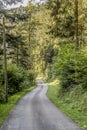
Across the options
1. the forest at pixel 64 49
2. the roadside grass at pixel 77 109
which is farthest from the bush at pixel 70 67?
the roadside grass at pixel 77 109

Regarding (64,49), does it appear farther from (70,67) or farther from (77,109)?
(77,109)

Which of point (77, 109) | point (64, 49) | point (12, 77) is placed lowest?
point (12, 77)

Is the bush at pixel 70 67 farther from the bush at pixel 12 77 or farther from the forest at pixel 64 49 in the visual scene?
the bush at pixel 12 77

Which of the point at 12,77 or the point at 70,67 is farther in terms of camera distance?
the point at 12,77

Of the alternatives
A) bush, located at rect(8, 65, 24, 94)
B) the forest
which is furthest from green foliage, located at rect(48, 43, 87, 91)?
bush, located at rect(8, 65, 24, 94)

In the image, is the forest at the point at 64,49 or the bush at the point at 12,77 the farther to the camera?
the bush at the point at 12,77

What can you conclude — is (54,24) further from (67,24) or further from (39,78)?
(39,78)

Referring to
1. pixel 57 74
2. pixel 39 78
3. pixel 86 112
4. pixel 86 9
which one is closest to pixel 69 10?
pixel 86 9

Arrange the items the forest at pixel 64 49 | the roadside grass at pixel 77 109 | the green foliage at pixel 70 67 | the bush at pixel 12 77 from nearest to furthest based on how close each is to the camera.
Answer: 1. the roadside grass at pixel 77 109
2. the forest at pixel 64 49
3. the green foliage at pixel 70 67
4. the bush at pixel 12 77

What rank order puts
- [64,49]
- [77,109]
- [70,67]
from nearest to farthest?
[77,109] < [70,67] < [64,49]

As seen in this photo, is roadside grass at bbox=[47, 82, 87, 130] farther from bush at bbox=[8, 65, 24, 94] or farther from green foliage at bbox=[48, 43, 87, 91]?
bush at bbox=[8, 65, 24, 94]

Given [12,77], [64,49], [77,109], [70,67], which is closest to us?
[77,109]

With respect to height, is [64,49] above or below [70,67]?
above

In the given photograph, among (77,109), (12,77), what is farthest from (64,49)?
(12,77)
